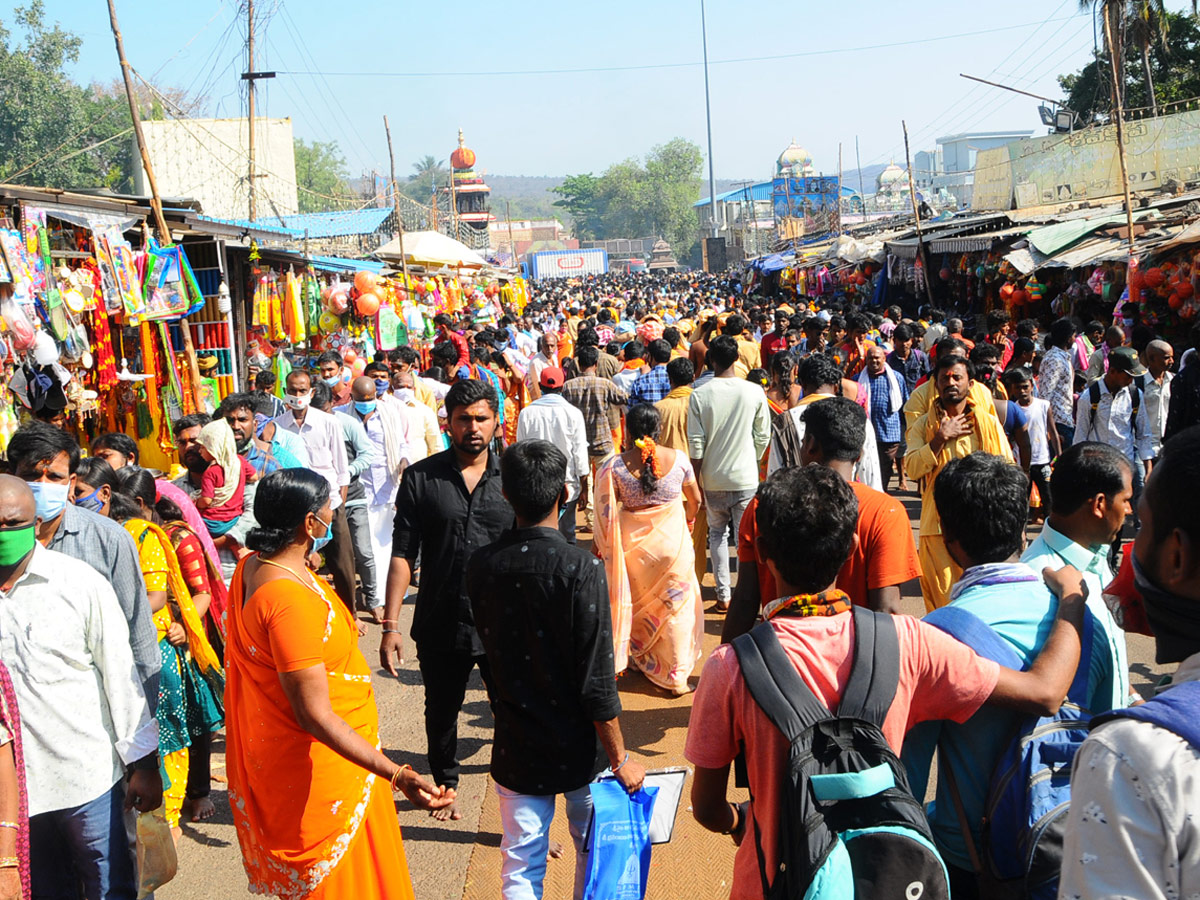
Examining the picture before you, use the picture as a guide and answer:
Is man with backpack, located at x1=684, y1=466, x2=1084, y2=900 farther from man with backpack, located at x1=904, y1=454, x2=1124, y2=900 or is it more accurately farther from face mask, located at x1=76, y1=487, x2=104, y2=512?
face mask, located at x1=76, y1=487, x2=104, y2=512

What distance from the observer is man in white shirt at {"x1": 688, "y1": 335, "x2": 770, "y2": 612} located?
6.39 m

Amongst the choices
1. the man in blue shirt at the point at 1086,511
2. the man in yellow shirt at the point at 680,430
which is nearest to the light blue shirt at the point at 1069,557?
the man in blue shirt at the point at 1086,511

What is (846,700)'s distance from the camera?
193 centimetres

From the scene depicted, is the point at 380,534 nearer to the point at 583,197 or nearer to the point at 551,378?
the point at 551,378

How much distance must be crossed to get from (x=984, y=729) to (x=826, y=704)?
19.1 inches

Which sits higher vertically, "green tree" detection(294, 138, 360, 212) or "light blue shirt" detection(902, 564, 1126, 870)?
"green tree" detection(294, 138, 360, 212)

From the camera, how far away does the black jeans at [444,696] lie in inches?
155

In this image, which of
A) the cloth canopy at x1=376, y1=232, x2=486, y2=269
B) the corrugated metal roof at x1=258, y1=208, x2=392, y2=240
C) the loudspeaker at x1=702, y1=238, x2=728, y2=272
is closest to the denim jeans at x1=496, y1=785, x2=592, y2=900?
the cloth canopy at x1=376, y1=232, x2=486, y2=269

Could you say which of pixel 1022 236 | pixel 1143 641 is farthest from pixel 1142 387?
pixel 1022 236

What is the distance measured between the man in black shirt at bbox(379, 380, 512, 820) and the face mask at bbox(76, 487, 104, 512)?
1.10 metres

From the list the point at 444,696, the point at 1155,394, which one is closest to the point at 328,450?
the point at 444,696

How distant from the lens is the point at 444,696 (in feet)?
13.3

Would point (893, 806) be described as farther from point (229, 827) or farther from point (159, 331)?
point (159, 331)

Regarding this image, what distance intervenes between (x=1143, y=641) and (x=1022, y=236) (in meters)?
10.9
